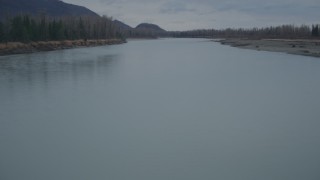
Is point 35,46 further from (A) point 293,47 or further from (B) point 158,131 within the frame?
(B) point 158,131

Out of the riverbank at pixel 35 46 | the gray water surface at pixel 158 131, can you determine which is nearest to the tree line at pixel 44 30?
the riverbank at pixel 35 46

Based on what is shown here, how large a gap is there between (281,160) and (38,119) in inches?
294

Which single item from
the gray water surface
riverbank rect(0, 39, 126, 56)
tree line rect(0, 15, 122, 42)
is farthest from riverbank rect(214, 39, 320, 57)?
tree line rect(0, 15, 122, 42)

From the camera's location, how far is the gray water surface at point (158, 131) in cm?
770

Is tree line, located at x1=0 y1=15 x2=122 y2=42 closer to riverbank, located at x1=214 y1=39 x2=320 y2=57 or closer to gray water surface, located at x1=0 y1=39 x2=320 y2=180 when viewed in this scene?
gray water surface, located at x1=0 y1=39 x2=320 y2=180

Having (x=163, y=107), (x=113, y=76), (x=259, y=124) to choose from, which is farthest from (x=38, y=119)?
(x=113, y=76)

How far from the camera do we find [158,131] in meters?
10.5

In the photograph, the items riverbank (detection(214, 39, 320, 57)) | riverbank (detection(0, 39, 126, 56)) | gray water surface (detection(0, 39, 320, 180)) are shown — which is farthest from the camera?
riverbank (detection(214, 39, 320, 57))

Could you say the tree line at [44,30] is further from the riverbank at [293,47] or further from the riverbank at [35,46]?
the riverbank at [293,47]

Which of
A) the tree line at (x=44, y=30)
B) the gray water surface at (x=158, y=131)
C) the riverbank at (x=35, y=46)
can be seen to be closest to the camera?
Result: the gray water surface at (x=158, y=131)

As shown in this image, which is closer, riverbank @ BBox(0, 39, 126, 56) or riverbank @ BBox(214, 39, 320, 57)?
riverbank @ BBox(0, 39, 126, 56)

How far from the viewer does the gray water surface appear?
7699mm

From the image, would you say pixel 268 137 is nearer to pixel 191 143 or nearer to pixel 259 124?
pixel 259 124

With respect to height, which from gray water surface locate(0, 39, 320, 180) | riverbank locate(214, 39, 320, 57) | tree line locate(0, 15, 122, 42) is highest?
tree line locate(0, 15, 122, 42)
